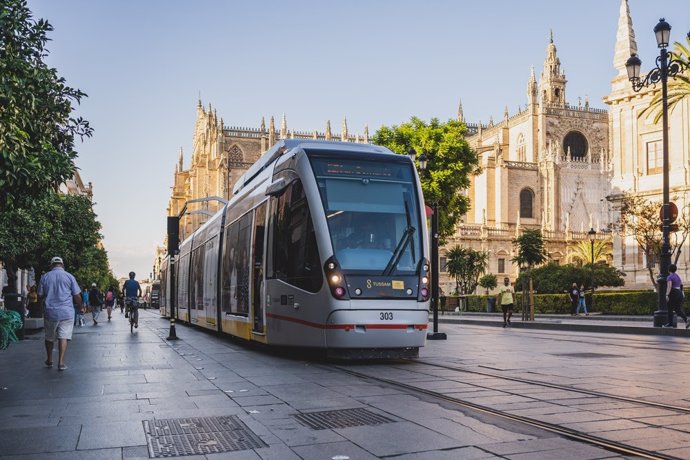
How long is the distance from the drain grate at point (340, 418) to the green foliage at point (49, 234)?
19.6m

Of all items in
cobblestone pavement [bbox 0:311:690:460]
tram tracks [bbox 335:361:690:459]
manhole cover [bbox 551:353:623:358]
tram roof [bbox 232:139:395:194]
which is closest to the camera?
tram tracks [bbox 335:361:690:459]

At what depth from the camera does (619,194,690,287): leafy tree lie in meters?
32.2

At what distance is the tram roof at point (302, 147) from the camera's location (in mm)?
11281

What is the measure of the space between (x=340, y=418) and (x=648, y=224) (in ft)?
99.7

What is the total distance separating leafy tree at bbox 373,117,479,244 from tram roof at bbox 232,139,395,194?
81.3 feet

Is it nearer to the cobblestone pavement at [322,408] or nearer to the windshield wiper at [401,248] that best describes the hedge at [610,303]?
the cobblestone pavement at [322,408]

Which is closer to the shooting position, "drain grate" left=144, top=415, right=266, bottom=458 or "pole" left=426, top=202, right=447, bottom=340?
"drain grate" left=144, top=415, right=266, bottom=458

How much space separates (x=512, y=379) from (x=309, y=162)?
422cm

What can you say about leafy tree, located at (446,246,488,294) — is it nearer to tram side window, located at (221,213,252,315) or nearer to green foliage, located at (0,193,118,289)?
green foliage, located at (0,193,118,289)

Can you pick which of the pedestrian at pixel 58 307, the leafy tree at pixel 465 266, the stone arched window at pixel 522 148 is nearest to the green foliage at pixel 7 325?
the pedestrian at pixel 58 307

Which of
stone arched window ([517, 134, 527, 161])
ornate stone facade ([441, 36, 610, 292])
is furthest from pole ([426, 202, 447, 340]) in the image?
stone arched window ([517, 134, 527, 161])

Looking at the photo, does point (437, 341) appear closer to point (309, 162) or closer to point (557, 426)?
point (309, 162)

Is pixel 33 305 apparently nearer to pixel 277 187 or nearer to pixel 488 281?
pixel 277 187

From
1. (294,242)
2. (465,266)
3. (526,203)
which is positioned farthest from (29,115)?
(526,203)
